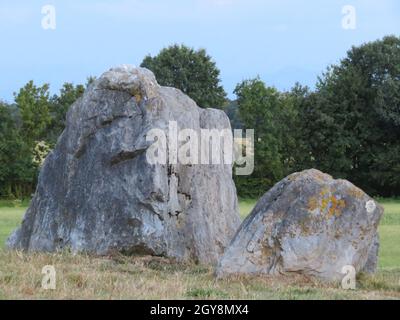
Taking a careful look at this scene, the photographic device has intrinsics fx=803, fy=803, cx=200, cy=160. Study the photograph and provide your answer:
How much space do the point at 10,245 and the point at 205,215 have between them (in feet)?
13.0

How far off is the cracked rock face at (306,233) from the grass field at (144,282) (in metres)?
0.26

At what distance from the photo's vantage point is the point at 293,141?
55562mm

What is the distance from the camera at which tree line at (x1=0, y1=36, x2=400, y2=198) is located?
53562 mm

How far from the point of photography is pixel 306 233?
37.9 ft

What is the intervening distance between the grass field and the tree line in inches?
1583

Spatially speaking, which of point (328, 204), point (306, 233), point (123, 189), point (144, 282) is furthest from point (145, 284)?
point (123, 189)

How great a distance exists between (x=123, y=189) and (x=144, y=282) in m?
4.04

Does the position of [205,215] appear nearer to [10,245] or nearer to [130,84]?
[130,84]

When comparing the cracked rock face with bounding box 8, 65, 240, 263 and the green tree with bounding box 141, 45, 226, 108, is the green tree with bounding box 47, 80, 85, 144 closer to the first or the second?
the green tree with bounding box 141, 45, 226, 108

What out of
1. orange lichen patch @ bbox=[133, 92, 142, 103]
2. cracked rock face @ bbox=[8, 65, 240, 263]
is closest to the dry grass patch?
cracked rock face @ bbox=[8, 65, 240, 263]

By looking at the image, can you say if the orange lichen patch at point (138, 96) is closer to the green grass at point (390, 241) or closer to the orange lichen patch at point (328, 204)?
the orange lichen patch at point (328, 204)

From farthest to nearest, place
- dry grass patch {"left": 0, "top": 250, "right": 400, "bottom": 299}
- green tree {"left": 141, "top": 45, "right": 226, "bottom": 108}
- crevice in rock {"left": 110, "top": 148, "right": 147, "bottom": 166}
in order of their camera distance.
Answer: green tree {"left": 141, "top": 45, "right": 226, "bottom": 108} → crevice in rock {"left": 110, "top": 148, "right": 147, "bottom": 166} → dry grass patch {"left": 0, "top": 250, "right": 400, "bottom": 299}
